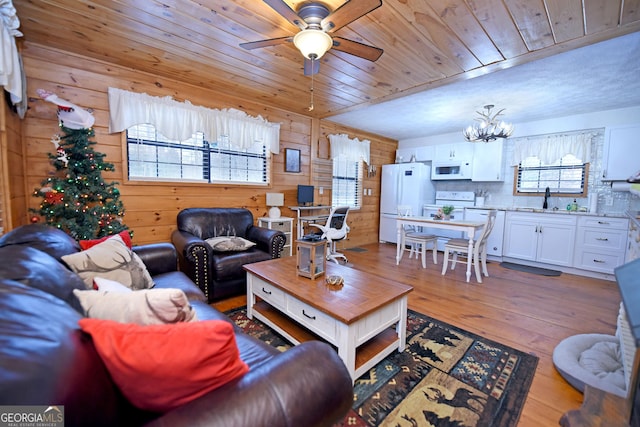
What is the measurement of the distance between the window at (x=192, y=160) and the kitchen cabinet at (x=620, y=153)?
4895 millimetres

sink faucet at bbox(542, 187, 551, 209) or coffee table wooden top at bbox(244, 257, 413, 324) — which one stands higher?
sink faucet at bbox(542, 187, 551, 209)

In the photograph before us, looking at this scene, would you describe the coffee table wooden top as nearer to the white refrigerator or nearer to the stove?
the stove

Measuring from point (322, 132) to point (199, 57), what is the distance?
2541 millimetres

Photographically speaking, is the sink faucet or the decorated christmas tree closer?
the decorated christmas tree

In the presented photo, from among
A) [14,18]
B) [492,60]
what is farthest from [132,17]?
[492,60]

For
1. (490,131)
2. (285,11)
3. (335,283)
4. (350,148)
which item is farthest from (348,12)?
(350,148)

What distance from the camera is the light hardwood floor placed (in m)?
1.53

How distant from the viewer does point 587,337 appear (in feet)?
6.40

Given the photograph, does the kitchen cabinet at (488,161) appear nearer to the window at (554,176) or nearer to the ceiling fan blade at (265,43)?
the window at (554,176)

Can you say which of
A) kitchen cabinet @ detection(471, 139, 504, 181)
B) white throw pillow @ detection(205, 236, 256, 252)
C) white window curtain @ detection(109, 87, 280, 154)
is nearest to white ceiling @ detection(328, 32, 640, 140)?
kitchen cabinet @ detection(471, 139, 504, 181)

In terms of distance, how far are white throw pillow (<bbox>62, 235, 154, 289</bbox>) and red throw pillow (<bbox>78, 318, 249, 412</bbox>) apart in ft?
2.88

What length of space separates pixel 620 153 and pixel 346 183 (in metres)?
4.02

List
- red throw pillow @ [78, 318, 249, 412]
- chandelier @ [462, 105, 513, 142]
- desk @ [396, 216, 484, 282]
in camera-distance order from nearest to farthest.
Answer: red throw pillow @ [78, 318, 249, 412]
desk @ [396, 216, 484, 282]
chandelier @ [462, 105, 513, 142]

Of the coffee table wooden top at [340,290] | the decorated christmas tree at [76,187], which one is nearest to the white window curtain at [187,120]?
the decorated christmas tree at [76,187]
